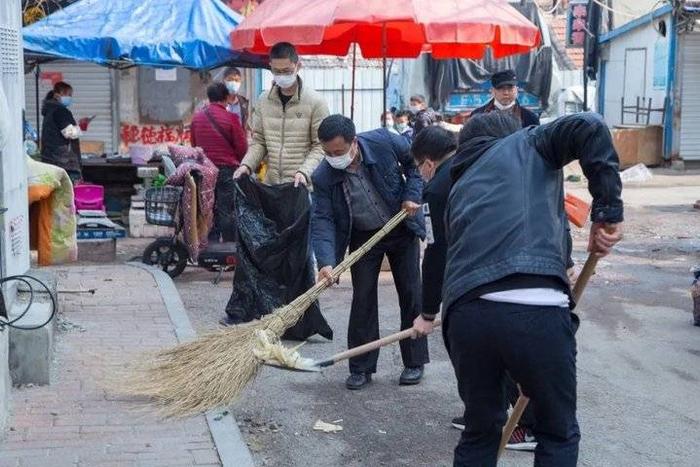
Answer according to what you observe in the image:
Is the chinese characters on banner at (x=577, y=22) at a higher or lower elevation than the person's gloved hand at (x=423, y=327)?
higher

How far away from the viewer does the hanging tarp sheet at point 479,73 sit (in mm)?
23266

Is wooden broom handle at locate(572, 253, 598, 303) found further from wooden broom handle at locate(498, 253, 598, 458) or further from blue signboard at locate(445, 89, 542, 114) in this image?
blue signboard at locate(445, 89, 542, 114)

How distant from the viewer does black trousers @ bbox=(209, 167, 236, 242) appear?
35.7ft

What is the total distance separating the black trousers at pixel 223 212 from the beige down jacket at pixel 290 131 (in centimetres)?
205

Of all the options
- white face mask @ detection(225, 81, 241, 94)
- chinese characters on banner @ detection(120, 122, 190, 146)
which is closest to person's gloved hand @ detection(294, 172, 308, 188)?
white face mask @ detection(225, 81, 241, 94)

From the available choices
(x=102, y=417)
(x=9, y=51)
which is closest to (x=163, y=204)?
(x=9, y=51)

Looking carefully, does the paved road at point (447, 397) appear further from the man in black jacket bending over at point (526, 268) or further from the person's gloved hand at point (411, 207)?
the man in black jacket bending over at point (526, 268)

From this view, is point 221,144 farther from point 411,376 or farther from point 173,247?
point 411,376

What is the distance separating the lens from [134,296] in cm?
904

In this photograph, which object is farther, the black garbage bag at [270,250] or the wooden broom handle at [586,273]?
the black garbage bag at [270,250]

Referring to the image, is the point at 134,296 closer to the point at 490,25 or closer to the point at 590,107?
the point at 490,25

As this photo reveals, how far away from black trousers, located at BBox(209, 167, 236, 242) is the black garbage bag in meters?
2.28

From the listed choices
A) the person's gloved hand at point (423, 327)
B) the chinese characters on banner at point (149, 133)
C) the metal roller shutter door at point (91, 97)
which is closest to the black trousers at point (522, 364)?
the person's gloved hand at point (423, 327)

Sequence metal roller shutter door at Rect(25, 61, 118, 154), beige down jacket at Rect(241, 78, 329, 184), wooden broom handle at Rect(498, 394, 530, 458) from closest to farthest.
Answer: wooden broom handle at Rect(498, 394, 530, 458) → beige down jacket at Rect(241, 78, 329, 184) → metal roller shutter door at Rect(25, 61, 118, 154)
